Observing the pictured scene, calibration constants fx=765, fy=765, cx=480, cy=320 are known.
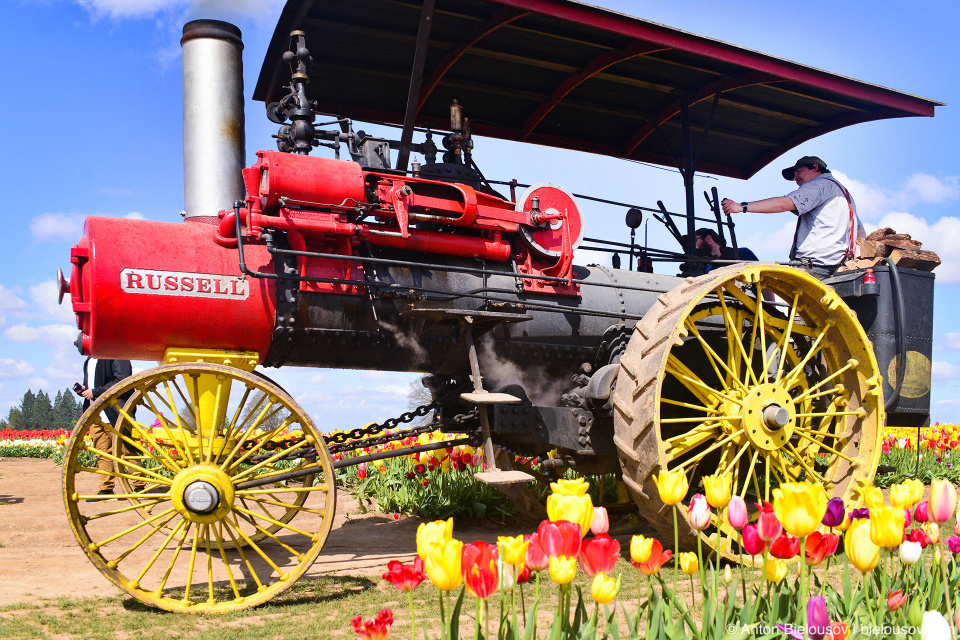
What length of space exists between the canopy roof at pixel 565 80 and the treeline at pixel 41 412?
87.0ft

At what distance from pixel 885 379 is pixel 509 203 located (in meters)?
3.12

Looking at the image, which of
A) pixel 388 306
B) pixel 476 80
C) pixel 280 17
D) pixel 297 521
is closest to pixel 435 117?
pixel 476 80

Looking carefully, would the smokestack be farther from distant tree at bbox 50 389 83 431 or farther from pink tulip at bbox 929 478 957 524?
distant tree at bbox 50 389 83 431

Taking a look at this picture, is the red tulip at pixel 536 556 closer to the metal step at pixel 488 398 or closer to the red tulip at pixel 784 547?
the red tulip at pixel 784 547

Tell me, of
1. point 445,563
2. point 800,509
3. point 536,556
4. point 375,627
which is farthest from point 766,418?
point 375,627

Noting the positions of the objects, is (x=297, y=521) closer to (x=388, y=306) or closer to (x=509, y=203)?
(x=388, y=306)

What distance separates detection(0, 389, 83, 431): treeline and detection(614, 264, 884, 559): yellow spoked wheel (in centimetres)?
2848

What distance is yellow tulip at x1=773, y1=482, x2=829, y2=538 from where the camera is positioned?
2057 millimetres

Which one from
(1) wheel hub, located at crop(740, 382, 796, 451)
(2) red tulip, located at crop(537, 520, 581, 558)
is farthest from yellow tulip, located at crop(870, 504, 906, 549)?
→ (1) wheel hub, located at crop(740, 382, 796, 451)

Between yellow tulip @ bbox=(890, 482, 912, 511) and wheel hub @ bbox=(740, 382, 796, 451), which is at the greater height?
wheel hub @ bbox=(740, 382, 796, 451)

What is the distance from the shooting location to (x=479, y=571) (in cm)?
181

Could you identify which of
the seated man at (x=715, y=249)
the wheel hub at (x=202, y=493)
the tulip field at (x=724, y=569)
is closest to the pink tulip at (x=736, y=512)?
the tulip field at (x=724, y=569)

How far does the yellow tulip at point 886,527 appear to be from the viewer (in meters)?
2.13

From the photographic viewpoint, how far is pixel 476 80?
21.1 ft
